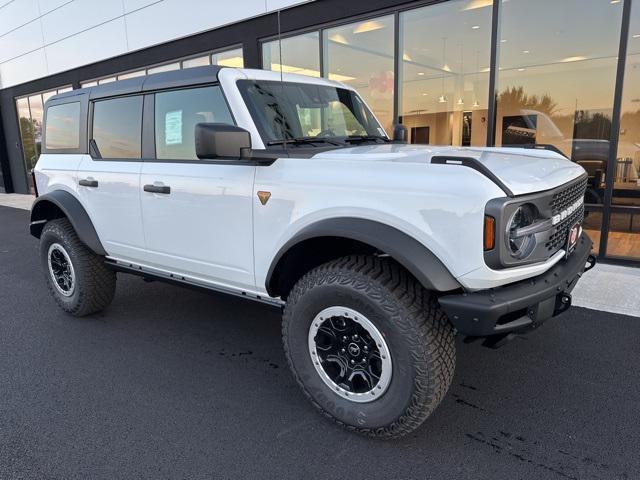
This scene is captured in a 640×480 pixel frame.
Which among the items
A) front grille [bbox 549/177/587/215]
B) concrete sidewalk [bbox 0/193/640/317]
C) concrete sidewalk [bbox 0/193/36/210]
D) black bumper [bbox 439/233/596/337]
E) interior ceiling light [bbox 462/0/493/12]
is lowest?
concrete sidewalk [bbox 0/193/36/210]

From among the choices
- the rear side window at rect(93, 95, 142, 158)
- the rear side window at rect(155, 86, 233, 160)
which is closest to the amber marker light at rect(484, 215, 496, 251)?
the rear side window at rect(155, 86, 233, 160)

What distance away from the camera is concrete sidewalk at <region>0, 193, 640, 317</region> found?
4.36 meters

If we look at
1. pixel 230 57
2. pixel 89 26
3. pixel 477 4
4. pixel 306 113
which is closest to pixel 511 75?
pixel 477 4

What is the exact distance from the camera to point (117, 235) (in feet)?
12.4

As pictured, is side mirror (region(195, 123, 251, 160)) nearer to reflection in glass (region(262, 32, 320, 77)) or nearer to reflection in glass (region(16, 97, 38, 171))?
reflection in glass (region(262, 32, 320, 77))

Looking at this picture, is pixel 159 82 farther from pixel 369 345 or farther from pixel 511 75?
pixel 511 75

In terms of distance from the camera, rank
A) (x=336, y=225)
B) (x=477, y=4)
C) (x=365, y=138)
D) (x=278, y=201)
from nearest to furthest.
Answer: (x=336, y=225), (x=278, y=201), (x=365, y=138), (x=477, y=4)

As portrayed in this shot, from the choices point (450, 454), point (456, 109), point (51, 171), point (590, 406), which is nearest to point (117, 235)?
point (51, 171)

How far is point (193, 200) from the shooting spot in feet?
10.2

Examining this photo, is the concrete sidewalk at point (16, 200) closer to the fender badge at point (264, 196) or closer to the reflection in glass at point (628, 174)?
the fender badge at point (264, 196)

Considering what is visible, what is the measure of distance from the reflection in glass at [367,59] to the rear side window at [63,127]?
474cm

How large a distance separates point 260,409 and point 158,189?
1628 mm

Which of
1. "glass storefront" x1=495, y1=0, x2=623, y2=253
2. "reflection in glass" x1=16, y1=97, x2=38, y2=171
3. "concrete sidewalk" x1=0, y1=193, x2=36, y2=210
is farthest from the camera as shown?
"reflection in glass" x1=16, y1=97, x2=38, y2=171

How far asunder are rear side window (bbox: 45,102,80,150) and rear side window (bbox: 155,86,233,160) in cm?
118
